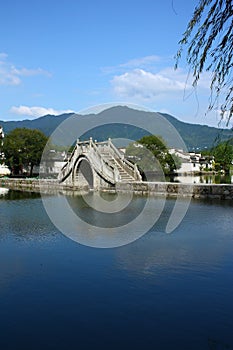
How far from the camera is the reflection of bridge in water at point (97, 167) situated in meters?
34.8

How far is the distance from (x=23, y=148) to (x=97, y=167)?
29.0 metres

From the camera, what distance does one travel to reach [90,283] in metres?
9.95

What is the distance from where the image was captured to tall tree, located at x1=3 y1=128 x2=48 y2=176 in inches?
2378

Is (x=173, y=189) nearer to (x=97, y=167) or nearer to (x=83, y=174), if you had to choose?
(x=97, y=167)

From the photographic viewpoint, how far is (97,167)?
114ft

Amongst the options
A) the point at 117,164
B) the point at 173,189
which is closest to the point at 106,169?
the point at 117,164

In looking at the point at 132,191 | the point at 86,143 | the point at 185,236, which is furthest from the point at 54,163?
the point at 185,236

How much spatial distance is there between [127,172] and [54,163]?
44796 millimetres

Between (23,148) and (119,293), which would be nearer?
(119,293)

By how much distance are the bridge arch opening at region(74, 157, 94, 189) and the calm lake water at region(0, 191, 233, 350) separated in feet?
75.8

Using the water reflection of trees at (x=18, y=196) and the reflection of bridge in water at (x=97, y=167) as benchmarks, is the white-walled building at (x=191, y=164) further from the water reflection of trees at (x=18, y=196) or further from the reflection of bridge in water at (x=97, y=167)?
the water reflection of trees at (x=18, y=196)

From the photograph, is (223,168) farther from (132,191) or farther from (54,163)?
(132,191)

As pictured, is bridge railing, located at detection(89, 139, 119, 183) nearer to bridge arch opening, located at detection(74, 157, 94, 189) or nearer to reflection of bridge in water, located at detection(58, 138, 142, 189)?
reflection of bridge in water, located at detection(58, 138, 142, 189)

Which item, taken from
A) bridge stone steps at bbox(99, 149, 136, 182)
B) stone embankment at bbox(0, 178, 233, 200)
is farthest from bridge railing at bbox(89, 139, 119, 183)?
stone embankment at bbox(0, 178, 233, 200)
